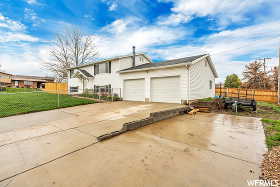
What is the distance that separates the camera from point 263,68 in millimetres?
23156

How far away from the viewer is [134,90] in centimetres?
1206

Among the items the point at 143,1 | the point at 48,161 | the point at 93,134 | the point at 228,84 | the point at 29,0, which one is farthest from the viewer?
the point at 228,84

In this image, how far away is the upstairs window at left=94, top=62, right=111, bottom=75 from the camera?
46.9 feet

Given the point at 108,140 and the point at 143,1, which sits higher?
the point at 143,1

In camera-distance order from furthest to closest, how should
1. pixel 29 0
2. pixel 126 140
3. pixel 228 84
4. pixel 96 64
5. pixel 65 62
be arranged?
1. pixel 228 84
2. pixel 65 62
3. pixel 96 64
4. pixel 29 0
5. pixel 126 140

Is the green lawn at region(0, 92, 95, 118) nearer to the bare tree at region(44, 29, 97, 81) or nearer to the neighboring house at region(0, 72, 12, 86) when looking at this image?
the bare tree at region(44, 29, 97, 81)

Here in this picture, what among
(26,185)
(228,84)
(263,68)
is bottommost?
(26,185)

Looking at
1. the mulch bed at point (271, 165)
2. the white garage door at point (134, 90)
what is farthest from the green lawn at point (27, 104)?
the mulch bed at point (271, 165)

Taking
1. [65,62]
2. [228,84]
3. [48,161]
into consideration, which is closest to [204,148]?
[48,161]

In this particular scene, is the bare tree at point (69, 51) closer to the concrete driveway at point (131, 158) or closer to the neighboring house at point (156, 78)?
the neighboring house at point (156, 78)

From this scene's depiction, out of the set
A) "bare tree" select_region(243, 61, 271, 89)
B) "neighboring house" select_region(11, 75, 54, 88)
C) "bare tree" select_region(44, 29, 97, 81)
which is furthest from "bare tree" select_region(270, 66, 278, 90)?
"neighboring house" select_region(11, 75, 54, 88)

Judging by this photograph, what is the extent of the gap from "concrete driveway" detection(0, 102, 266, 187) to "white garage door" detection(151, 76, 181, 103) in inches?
222

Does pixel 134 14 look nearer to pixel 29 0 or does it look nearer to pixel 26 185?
pixel 29 0

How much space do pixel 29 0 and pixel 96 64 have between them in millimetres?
8062
